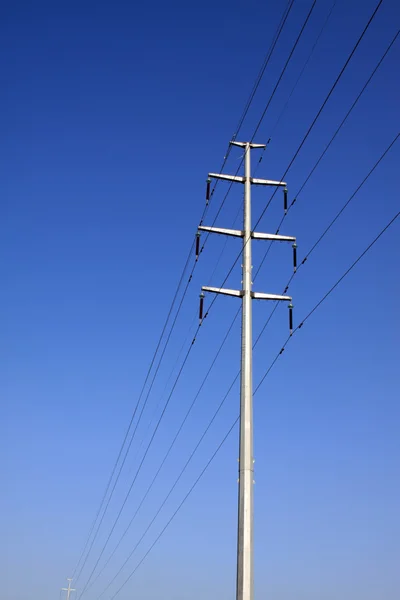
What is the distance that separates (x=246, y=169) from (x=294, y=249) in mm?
3467

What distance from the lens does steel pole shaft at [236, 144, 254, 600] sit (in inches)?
691

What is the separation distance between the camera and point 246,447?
1922 centimetres

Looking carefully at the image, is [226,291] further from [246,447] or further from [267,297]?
[246,447]

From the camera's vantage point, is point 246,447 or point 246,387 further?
point 246,387

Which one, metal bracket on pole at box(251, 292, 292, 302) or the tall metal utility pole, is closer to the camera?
the tall metal utility pole

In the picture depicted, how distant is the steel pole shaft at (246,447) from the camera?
691 inches

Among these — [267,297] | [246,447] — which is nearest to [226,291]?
[267,297]

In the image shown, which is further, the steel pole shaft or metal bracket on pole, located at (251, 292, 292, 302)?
metal bracket on pole, located at (251, 292, 292, 302)

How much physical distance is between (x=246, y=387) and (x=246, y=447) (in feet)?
5.93

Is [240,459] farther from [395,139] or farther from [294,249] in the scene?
[395,139]

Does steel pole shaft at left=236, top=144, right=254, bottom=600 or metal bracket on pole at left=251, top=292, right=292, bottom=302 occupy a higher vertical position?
metal bracket on pole at left=251, top=292, right=292, bottom=302

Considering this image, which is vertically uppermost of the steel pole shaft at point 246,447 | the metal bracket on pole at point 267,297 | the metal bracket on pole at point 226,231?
the metal bracket on pole at point 226,231

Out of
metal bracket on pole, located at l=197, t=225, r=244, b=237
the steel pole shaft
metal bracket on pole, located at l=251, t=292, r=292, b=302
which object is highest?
metal bracket on pole, located at l=197, t=225, r=244, b=237

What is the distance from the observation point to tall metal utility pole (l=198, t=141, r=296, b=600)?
58.0ft
